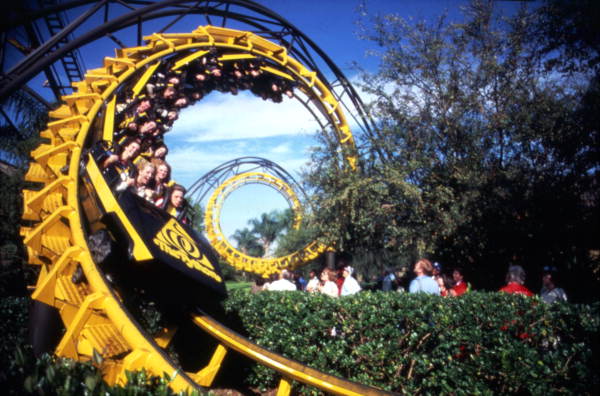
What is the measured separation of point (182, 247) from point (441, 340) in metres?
A: 2.52

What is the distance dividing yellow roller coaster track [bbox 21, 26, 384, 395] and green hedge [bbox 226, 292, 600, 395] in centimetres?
151

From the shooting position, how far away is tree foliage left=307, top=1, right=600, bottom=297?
644 centimetres

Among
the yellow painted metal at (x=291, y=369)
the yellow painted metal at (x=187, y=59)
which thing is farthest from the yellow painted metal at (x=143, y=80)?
the yellow painted metal at (x=291, y=369)

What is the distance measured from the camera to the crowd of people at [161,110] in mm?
4219

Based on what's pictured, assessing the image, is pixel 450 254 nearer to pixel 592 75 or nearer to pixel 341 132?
pixel 341 132

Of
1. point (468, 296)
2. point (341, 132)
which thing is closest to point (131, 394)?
point (468, 296)

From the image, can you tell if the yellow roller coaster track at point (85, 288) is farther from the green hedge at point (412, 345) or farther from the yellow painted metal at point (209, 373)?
the green hedge at point (412, 345)

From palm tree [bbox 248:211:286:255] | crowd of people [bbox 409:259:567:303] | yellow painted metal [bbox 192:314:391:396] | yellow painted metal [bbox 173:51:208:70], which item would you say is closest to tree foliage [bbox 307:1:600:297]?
crowd of people [bbox 409:259:567:303]

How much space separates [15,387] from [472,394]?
3.31 m

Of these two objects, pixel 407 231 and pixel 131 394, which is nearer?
pixel 131 394

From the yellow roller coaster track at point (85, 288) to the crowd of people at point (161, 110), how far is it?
13.1 inches

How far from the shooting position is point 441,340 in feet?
11.5

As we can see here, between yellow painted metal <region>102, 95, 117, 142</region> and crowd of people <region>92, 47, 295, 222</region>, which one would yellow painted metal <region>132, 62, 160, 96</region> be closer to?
crowd of people <region>92, 47, 295, 222</region>

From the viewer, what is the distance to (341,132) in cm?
955
